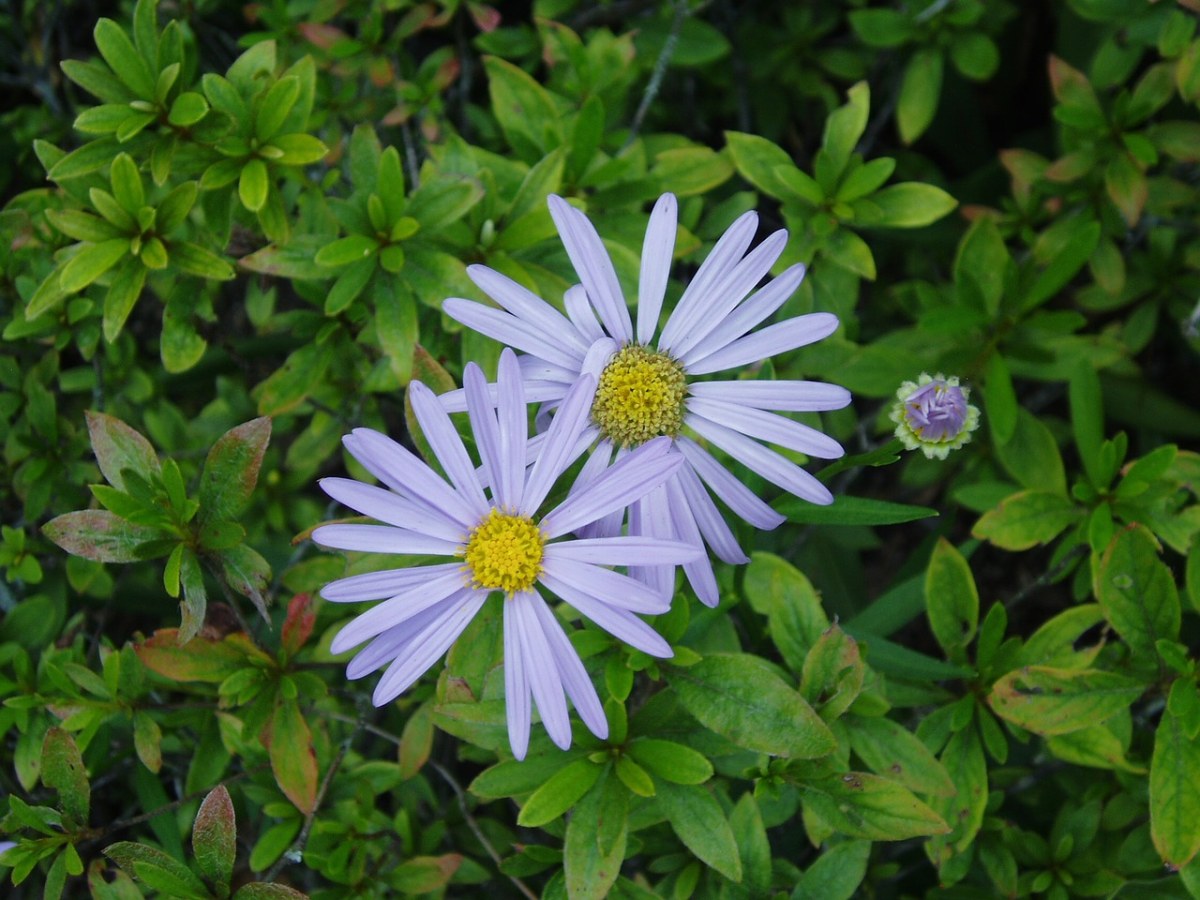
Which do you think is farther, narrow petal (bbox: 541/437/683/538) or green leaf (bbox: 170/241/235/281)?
green leaf (bbox: 170/241/235/281)

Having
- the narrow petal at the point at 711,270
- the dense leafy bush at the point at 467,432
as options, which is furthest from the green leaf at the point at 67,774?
the narrow petal at the point at 711,270

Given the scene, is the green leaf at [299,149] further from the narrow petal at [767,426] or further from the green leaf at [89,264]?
the narrow petal at [767,426]

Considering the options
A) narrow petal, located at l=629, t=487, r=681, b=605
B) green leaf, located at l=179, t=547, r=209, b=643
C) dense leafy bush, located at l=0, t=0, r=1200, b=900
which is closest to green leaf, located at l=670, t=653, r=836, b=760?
dense leafy bush, located at l=0, t=0, r=1200, b=900

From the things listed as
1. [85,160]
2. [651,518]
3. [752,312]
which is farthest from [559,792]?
[85,160]

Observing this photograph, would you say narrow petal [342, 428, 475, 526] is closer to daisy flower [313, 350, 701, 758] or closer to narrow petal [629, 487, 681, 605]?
daisy flower [313, 350, 701, 758]

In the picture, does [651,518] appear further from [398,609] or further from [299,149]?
[299,149]
